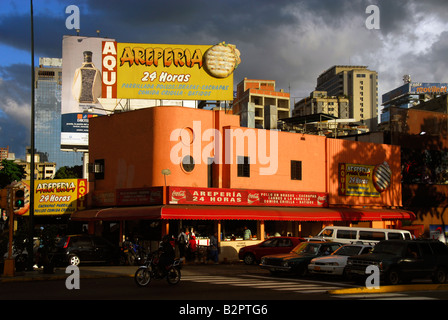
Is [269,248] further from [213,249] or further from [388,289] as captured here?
[388,289]

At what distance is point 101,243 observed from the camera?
27938 millimetres

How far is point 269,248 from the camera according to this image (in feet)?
95.1

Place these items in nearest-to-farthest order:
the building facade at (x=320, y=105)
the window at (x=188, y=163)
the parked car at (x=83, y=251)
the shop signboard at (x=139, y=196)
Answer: the parked car at (x=83, y=251)
the shop signboard at (x=139, y=196)
the window at (x=188, y=163)
the building facade at (x=320, y=105)

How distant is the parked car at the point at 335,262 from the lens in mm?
21062

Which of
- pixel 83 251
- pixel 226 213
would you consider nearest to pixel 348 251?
pixel 226 213

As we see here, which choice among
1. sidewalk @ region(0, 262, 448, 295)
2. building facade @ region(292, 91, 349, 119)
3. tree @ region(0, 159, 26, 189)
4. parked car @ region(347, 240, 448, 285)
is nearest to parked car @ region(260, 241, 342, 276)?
sidewalk @ region(0, 262, 448, 295)

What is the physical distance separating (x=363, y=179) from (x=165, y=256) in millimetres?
25419

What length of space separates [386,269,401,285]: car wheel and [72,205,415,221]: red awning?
41.7 ft

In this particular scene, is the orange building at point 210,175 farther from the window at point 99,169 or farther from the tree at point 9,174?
the tree at point 9,174

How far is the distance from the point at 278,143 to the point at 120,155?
972 cm

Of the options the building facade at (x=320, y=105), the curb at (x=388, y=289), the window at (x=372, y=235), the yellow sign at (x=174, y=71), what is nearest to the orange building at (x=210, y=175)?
the yellow sign at (x=174, y=71)

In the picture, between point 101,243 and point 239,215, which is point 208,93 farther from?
point 101,243

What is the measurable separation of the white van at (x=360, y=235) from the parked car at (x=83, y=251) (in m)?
10.4
